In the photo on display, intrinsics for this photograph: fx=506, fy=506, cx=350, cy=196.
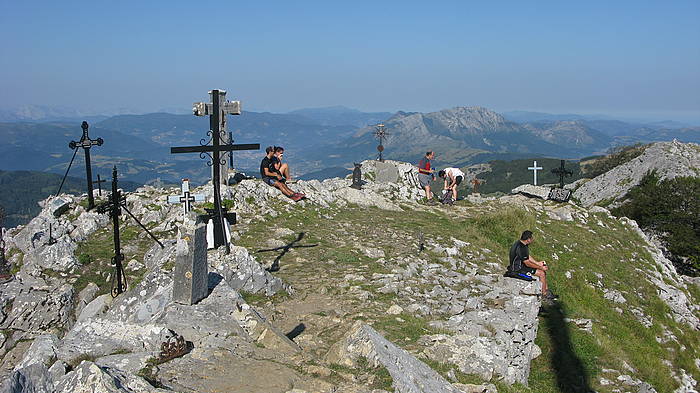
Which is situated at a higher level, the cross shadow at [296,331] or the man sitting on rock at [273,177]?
the man sitting on rock at [273,177]

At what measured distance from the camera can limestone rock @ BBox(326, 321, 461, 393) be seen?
7113 mm

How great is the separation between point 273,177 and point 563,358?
13.1 meters

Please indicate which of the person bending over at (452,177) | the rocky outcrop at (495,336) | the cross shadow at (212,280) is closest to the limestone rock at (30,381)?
the cross shadow at (212,280)

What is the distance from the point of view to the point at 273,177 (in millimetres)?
21062

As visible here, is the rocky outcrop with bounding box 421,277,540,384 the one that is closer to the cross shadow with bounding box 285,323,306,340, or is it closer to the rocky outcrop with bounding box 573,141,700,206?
the cross shadow with bounding box 285,323,306,340

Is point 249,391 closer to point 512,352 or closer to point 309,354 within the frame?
point 309,354

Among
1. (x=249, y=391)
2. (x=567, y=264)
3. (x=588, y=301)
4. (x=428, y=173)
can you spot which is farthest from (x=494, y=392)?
(x=428, y=173)

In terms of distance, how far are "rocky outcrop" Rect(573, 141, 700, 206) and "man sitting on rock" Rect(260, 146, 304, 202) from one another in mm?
26073

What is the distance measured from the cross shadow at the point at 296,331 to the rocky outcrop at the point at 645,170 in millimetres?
32980

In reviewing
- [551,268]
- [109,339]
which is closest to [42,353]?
[109,339]

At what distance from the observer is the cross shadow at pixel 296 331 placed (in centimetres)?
931

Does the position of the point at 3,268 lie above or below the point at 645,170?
below

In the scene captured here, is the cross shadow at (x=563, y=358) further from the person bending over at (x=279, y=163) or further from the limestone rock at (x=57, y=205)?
the limestone rock at (x=57, y=205)

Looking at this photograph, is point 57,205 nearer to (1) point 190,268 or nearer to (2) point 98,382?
(1) point 190,268
